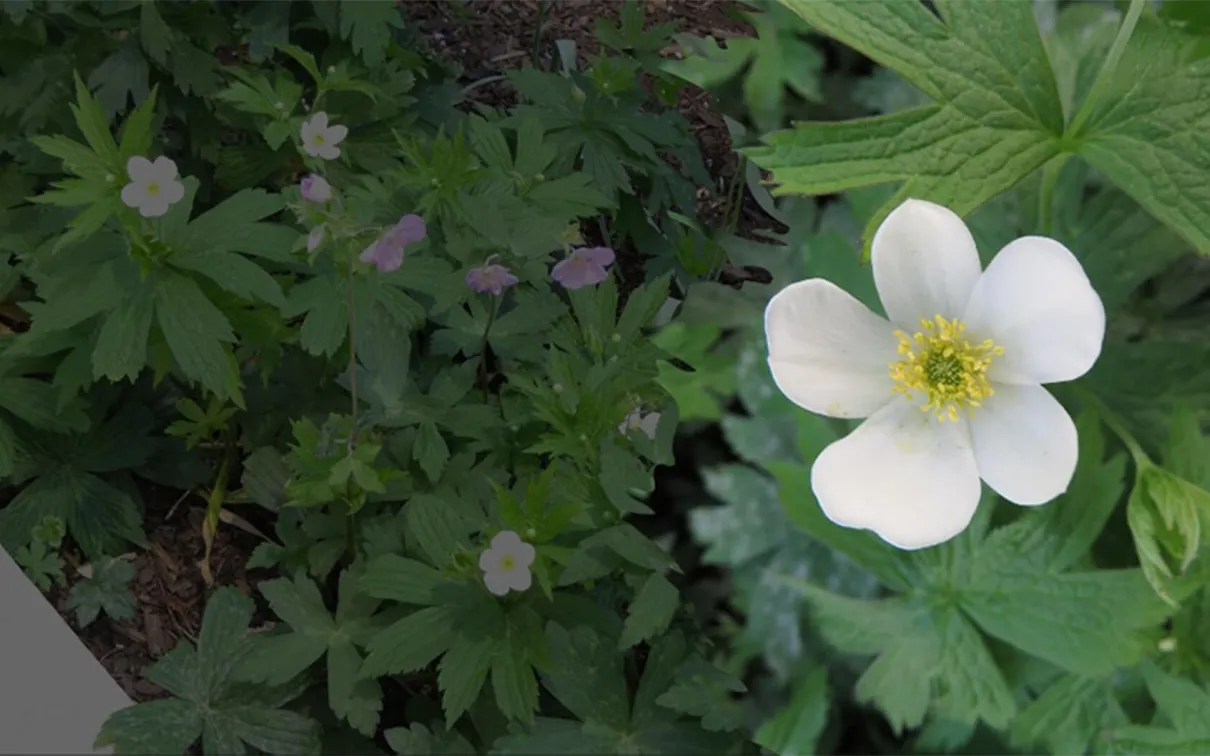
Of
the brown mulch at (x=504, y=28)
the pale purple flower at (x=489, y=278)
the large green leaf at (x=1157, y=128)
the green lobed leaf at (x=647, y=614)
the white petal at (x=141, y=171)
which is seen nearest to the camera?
the large green leaf at (x=1157, y=128)

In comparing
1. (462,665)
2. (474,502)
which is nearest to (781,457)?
(462,665)

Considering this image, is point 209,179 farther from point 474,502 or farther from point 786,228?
point 786,228

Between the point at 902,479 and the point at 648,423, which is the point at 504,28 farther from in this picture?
the point at 902,479

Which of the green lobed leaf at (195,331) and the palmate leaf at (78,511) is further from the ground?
the green lobed leaf at (195,331)

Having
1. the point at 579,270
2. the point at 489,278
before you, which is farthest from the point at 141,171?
the point at 579,270

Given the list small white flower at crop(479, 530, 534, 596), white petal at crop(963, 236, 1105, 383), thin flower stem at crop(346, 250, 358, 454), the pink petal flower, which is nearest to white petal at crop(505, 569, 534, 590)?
small white flower at crop(479, 530, 534, 596)

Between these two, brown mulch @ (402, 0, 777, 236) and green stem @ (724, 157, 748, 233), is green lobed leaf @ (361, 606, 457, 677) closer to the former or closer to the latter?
green stem @ (724, 157, 748, 233)

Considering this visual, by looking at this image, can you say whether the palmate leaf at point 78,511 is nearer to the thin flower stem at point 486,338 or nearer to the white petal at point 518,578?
the thin flower stem at point 486,338

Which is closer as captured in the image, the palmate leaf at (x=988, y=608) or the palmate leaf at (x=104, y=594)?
the palmate leaf at (x=988, y=608)
